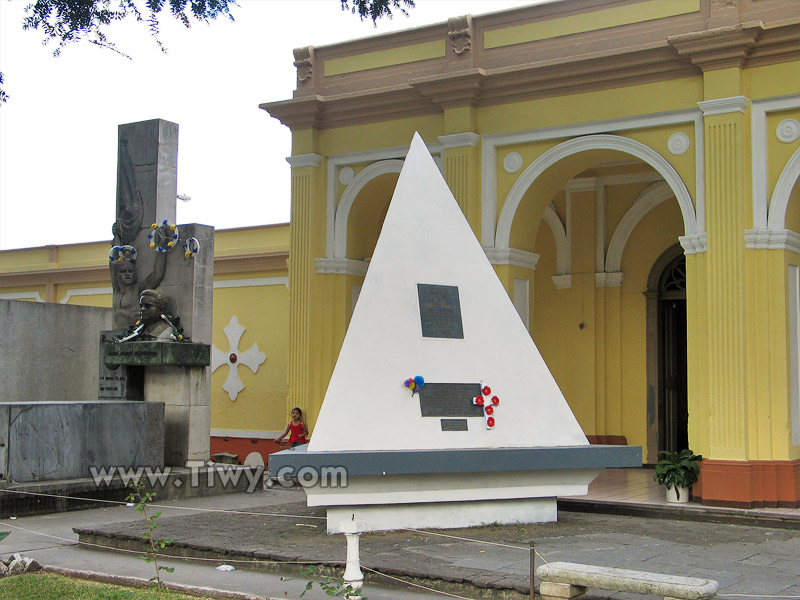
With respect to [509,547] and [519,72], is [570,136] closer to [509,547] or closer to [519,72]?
[519,72]

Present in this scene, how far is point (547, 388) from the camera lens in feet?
31.2

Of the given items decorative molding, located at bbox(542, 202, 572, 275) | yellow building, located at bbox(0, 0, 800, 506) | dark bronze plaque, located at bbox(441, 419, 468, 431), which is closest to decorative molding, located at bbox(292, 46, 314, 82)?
yellow building, located at bbox(0, 0, 800, 506)

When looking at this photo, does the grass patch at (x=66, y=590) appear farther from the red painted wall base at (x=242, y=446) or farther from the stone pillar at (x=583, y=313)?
the red painted wall base at (x=242, y=446)

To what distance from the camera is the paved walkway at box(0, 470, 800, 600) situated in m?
6.74

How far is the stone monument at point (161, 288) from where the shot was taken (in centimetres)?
1192

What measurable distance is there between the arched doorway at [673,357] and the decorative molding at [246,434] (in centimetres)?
684

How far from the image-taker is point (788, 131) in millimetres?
10812

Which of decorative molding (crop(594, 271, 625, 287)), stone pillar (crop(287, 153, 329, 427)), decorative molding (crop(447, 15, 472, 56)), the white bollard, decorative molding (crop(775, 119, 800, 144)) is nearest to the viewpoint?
the white bollard

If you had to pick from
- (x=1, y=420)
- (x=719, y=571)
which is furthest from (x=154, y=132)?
(x=719, y=571)

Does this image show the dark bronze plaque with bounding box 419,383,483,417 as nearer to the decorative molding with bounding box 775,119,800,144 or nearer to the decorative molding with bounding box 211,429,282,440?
the decorative molding with bounding box 775,119,800,144

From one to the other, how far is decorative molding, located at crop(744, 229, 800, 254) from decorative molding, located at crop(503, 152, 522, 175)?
311 centimetres

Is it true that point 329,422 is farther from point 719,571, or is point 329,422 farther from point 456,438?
point 719,571

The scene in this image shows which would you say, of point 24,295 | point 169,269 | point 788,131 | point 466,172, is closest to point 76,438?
point 169,269

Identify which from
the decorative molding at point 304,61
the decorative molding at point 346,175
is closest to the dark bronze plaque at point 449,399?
the decorative molding at point 346,175
